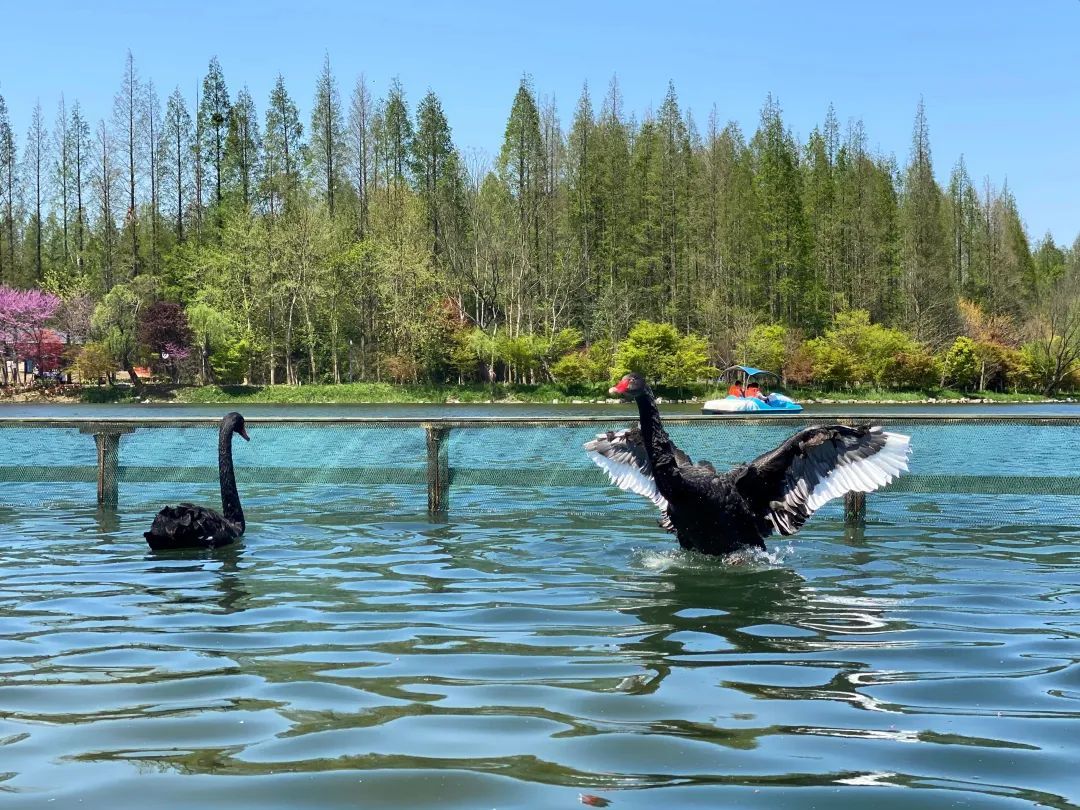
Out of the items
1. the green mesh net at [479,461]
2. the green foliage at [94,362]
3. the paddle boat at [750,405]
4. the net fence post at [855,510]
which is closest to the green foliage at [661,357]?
the paddle boat at [750,405]

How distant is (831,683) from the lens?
16.4 ft

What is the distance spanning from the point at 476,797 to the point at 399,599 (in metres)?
3.72

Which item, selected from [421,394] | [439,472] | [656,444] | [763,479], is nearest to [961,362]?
[421,394]

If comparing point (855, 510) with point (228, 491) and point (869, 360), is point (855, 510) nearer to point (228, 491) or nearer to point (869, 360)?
point (228, 491)

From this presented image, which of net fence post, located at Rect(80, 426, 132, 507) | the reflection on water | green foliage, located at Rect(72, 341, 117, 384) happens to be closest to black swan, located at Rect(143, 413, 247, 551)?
the reflection on water

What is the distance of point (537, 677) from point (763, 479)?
3920 millimetres

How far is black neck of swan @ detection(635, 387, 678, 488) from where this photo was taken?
27.2ft

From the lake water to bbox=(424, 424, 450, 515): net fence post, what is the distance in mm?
999

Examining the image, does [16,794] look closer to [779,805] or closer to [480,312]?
[779,805]

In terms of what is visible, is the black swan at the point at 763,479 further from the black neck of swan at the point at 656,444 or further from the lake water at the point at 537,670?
the lake water at the point at 537,670

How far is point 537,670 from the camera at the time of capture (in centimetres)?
524

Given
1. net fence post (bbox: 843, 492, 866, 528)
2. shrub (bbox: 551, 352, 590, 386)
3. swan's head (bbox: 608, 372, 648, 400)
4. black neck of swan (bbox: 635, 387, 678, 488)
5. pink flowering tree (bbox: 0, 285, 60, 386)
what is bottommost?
net fence post (bbox: 843, 492, 866, 528)

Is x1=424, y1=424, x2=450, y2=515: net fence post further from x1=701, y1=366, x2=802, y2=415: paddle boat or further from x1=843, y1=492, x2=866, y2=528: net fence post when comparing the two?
x1=701, y1=366, x2=802, y2=415: paddle boat

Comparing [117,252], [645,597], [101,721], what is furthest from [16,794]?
[117,252]
